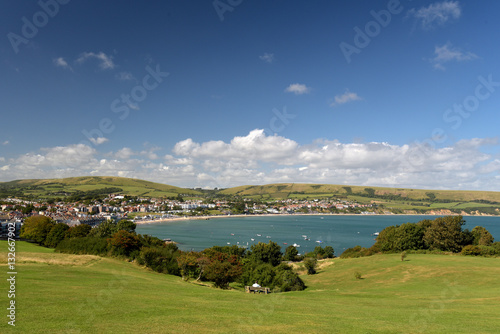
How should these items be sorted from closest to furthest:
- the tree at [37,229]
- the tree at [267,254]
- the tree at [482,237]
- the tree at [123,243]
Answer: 1. the tree at [123,243]
2. the tree at [37,229]
3. the tree at [267,254]
4. the tree at [482,237]

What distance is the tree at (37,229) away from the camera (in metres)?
61.2

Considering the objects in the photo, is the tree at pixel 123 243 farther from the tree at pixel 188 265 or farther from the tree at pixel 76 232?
the tree at pixel 76 232

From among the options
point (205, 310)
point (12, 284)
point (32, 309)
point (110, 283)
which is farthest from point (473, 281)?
point (12, 284)

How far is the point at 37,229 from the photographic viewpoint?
6172 cm

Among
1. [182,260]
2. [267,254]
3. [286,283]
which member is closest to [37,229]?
[182,260]

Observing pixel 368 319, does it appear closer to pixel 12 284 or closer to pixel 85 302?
pixel 85 302

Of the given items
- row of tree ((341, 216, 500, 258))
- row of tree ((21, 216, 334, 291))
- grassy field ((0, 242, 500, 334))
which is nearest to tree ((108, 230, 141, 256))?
row of tree ((21, 216, 334, 291))

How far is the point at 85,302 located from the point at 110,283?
780cm

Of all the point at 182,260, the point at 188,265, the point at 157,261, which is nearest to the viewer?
the point at 182,260

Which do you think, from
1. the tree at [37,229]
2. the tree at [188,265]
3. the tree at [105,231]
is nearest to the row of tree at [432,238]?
the tree at [188,265]

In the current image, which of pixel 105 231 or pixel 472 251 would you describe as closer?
pixel 472 251

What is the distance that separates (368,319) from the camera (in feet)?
49.6

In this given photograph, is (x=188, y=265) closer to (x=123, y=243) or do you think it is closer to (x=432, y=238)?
(x=123, y=243)

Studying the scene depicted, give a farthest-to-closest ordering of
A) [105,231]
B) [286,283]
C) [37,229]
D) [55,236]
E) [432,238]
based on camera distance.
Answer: [37,229], [432,238], [55,236], [105,231], [286,283]
